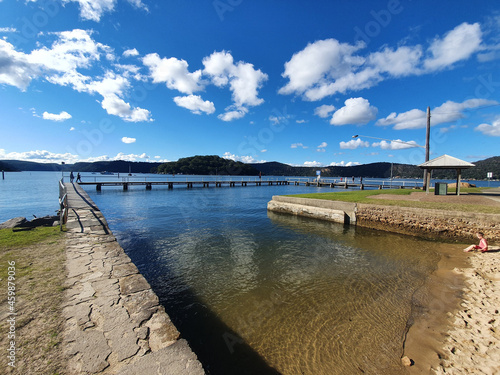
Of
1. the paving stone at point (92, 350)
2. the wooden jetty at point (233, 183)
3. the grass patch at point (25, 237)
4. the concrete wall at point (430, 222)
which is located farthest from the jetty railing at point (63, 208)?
the wooden jetty at point (233, 183)

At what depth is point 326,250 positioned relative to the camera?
9398mm

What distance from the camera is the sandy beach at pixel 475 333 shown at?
340 centimetres

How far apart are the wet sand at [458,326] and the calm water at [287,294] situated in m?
0.33

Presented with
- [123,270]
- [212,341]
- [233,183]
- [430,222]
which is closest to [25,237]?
[123,270]

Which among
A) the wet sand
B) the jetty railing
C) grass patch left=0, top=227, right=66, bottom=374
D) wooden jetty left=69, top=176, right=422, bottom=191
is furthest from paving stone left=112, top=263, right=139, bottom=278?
wooden jetty left=69, top=176, right=422, bottom=191

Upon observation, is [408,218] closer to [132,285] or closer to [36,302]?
[132,285]

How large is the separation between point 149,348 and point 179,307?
9.69 feet

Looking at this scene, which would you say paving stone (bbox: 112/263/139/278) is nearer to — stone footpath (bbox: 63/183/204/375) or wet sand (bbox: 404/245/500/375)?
stone footpath (bbox: 63/183/204/375)

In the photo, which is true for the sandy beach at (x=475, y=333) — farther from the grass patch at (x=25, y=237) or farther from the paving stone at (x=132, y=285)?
the grass patch at (x=25, y=237)

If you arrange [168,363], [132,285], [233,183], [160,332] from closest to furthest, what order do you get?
[168,363] < [160,332] < [132,285] < [233,183]

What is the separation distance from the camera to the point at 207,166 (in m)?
142

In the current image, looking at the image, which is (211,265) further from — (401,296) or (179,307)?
(401,296)

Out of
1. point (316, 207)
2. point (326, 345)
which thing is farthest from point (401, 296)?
point (316, 207)

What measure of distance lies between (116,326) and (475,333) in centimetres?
649
